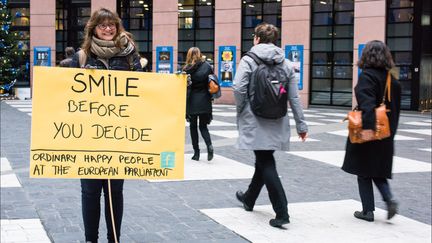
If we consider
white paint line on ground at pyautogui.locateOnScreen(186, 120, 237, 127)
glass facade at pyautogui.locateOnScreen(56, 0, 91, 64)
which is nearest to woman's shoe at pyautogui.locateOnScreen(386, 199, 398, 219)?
white paint line on ground at pyautogui.locateOnScreen(186, 120, 237, 127)

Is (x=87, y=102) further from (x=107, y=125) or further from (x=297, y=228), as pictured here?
(x=297, y=228)

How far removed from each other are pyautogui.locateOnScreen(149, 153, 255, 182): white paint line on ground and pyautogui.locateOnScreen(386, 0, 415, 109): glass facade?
16.0m

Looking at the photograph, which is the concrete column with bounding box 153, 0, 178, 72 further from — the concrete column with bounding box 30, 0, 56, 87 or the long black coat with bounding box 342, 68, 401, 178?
the long black coat with bounding box 342, 68, 401, 178

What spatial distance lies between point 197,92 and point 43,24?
22720 millimetres

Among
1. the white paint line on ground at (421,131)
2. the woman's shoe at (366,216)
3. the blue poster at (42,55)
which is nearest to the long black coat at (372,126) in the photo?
the woman's shoe at (366,216)

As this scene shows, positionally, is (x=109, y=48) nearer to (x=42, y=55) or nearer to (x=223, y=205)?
(x=223, y=205)

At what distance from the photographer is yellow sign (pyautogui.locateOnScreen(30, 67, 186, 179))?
4.32 meters

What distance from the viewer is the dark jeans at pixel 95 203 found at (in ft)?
15.2

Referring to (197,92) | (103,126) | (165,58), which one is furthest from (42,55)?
(103,126)

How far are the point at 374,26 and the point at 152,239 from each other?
2017cm

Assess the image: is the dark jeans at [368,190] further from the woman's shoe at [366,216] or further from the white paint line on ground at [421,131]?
A: the white paint line on ground at [421,131]

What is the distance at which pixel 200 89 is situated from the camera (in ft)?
33.5

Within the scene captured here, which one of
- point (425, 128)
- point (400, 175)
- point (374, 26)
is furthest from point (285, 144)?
point (374, 26)

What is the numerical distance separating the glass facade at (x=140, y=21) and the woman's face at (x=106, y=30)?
25.1 meters
